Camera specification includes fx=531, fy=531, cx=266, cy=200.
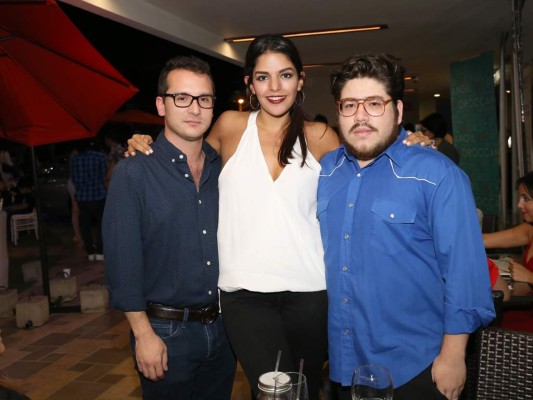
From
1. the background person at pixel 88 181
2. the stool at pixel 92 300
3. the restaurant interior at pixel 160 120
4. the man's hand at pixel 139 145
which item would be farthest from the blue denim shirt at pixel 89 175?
the man's hand at pixel 139 145

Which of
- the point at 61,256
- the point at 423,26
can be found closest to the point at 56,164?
the point at 61,256

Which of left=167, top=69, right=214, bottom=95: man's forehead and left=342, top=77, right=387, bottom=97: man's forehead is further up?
left=167, top=69, right=214, bottom=95: man's forehead

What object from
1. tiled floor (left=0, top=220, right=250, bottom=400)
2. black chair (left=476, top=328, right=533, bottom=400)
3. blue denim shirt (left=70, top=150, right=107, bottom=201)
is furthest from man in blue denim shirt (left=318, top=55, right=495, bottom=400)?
blue denim shirt (left=70, top=150, right=107, bottom=201)

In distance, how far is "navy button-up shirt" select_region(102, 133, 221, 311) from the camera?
206 centimetres

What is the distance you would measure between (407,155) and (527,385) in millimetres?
983

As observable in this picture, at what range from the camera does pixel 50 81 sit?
451 cm

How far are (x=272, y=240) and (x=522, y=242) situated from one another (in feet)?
8.66

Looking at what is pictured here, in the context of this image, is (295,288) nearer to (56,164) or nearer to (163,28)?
(163,28)

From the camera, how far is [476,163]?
392 inches

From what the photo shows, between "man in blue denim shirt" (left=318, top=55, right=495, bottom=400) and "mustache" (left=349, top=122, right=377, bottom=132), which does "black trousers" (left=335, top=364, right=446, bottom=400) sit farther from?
"mustache" (left=349, top=122, right=377, bottom=132)

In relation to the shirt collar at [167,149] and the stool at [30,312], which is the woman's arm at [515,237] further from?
the stool at [30,312]

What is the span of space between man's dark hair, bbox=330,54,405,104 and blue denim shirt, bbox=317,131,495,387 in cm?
20

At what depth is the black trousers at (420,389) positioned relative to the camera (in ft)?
Answer: 6.05

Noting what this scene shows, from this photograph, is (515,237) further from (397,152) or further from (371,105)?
(371,105)
